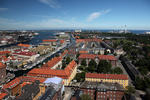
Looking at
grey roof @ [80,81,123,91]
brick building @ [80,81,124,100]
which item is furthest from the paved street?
grey roof @ [80,81,123,91]

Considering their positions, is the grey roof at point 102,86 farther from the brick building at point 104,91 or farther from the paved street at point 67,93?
the paved street at point 67,93

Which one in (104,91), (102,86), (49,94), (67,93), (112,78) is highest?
(49,94)

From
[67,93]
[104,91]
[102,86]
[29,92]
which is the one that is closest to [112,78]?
[102,86]

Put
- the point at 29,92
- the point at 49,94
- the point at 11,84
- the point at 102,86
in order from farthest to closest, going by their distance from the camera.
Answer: the point at 11,84
the point at 102,86
the point at 29,92
the point at 49,94

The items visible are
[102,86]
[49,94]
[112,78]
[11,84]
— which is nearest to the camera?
[49,94]

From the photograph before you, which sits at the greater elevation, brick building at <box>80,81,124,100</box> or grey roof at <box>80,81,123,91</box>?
grey roof at <box>80,81,123,91</box>

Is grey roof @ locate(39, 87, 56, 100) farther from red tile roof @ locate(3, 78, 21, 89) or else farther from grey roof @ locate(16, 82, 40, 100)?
red tile roof @ locate(3, 78, 21, 89)

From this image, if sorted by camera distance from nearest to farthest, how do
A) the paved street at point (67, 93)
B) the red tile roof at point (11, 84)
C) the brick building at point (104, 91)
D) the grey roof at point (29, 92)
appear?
the grey roof at point (29, 92), the brick building at point (104, 91), the red tile roof at point (11, 84), the paved street at point (67, 93)

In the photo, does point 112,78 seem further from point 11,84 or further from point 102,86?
point 11,84

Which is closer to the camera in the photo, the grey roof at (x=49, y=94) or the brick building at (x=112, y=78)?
the grey roof at (x=49, y=94)

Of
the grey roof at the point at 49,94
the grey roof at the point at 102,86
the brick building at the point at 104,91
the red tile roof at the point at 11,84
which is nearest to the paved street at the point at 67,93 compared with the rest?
the brick building at the point at 104,91

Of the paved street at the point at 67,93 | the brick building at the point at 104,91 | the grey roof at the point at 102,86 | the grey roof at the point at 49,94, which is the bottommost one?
the paved street at the point at 67,93

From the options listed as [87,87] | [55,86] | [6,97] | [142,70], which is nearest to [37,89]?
[55,86]
